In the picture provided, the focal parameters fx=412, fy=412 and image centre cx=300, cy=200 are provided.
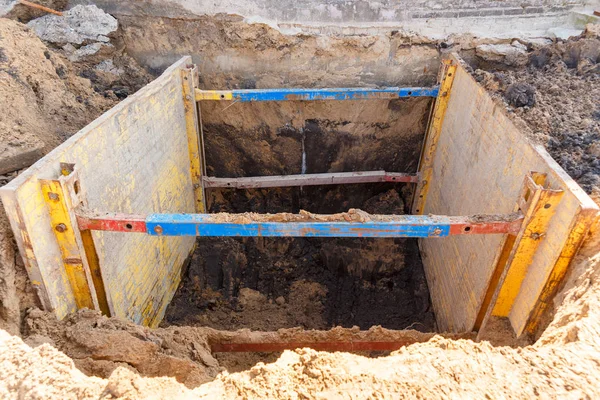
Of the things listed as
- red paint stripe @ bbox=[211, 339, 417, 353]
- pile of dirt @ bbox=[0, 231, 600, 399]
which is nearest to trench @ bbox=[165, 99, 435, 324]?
red paint stripe @ bbox=[211, 339, 417, 353]

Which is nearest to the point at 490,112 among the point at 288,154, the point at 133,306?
the point at 288,154

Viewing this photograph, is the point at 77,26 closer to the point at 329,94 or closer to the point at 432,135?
the point at 329,94

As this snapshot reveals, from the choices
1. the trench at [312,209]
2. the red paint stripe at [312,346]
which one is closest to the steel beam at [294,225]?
the red paint stripe at [312,346]

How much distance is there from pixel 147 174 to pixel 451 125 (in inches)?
152

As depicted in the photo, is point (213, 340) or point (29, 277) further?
point (213, 340)

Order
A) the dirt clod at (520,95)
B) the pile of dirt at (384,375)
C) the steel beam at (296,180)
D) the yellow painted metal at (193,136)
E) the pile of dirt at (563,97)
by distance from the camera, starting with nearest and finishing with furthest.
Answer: the pile of dirt at (384,375) → the pile of dirt at (563,97) → the dirt clod at (520,95) → the yellow painted metal at (193,136) → the steel beam at (296,180)

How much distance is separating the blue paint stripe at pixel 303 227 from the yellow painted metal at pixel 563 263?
32.0 inches

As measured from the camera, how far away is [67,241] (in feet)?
10.3

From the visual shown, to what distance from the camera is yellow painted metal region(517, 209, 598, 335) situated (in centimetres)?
273

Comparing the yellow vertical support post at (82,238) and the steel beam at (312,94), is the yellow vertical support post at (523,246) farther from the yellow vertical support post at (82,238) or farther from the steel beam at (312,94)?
the yellow vertical support post at (82,238)

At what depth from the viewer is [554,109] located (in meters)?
4.37

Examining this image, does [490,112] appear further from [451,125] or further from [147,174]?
[147,174]

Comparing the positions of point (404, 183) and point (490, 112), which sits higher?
point (490, 112)

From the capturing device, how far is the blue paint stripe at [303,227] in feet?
10.1
